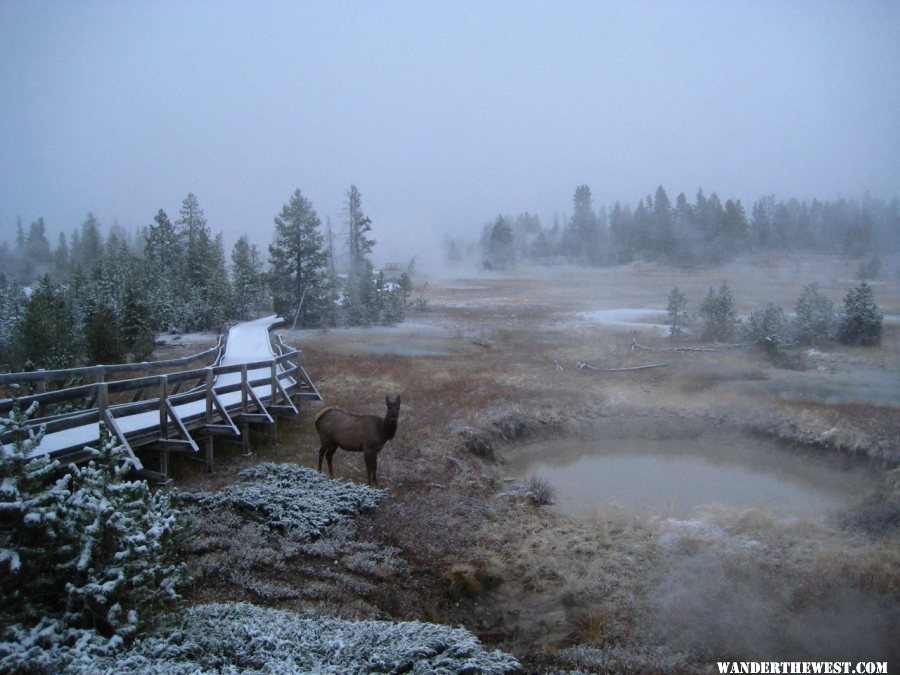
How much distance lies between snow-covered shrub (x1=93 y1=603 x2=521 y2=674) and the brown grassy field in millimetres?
1161

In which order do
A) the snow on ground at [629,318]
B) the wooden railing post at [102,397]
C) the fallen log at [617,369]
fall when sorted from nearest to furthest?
the wooden railing post at [102,397] → the fallen log at [617,369] → the snow on ground at [629,318]

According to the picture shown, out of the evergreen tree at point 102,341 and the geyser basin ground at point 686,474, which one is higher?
the evergreen tree at point 102,341

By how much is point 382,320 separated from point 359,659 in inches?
1719

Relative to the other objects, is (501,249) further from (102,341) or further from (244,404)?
(244,404)

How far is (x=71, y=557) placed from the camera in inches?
212

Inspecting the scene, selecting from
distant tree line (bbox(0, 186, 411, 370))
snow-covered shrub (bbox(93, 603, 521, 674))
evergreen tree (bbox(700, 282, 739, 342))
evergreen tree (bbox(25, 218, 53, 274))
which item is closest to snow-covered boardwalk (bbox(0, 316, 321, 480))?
snow-covered shrub (bbox(93, 603, 521, 674))

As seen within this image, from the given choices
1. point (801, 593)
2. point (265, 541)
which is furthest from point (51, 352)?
point (801, 593)

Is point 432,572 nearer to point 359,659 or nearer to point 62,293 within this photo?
point 359,659

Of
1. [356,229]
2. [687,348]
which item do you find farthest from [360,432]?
[356,229]

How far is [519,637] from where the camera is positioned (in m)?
7.82

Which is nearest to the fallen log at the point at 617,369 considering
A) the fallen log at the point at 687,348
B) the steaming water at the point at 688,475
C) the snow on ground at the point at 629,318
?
the fallen log at the point at 687,348

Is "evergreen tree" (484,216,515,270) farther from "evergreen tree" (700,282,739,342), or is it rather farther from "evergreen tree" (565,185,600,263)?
"evergreen tree" (700,282,739,342)

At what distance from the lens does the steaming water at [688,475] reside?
14.1 metres

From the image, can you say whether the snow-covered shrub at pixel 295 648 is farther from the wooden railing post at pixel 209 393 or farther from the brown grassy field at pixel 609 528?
the wooden railing post at pixel 209 393
